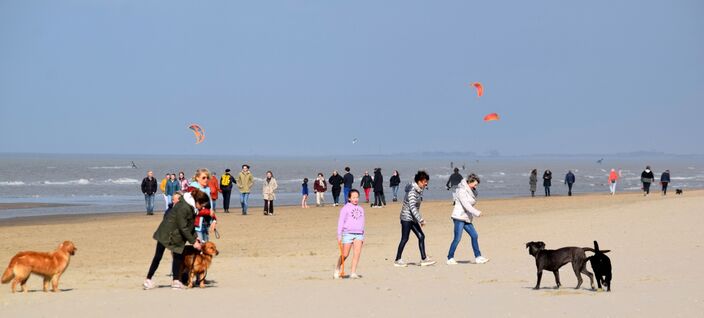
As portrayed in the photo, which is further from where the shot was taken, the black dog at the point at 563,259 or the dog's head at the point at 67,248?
the dog's head at the point at 67,248

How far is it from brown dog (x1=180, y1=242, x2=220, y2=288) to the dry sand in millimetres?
351

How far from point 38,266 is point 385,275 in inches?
194

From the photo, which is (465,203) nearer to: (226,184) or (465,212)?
(465,212)

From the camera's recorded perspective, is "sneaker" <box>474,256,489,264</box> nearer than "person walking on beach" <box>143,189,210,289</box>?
No

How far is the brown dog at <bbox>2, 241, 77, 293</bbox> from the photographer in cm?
1131

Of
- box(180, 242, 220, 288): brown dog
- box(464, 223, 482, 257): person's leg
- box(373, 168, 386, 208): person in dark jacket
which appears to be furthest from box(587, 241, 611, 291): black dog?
box(373, 168, 386, 208): person in dark jacket

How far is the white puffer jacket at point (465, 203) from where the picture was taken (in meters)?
14.8

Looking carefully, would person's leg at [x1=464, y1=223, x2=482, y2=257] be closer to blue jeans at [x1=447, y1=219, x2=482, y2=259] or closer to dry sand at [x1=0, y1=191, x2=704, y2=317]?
blue jeans at [x1=447, y1=219, x2=482, y2=259]

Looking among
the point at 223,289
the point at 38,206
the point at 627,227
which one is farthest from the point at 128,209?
the point at 223,289

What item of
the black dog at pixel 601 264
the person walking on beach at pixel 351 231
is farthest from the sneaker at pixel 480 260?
the black dog at pixel 601 264

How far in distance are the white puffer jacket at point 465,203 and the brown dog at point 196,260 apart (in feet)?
14.9

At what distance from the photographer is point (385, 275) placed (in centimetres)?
1370

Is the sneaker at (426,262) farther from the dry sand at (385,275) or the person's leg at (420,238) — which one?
the dry sand at (385,275)

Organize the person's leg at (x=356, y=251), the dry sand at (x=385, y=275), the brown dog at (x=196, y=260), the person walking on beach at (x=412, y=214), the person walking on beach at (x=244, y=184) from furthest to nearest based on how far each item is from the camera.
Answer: the person walking on beach at (x=244, y=184)
the person walking on beach at (x=412, y=214)
the person's leg at (x=356, y=251)
the brown dog at (x=196, y=260)
the dry sand at (x=385, y=275)
